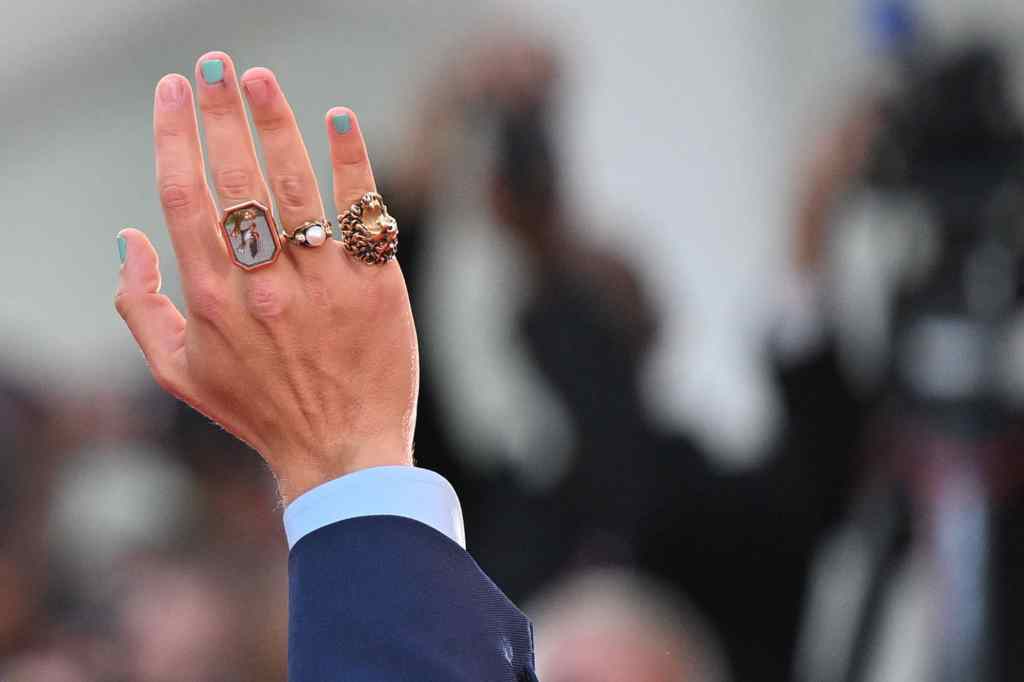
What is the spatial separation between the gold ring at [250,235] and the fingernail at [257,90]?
0.03 m

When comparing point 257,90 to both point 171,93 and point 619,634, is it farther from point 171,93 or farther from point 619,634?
point 619,634

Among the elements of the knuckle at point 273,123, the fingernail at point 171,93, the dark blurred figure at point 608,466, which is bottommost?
the dark blurred figure at point 608,466

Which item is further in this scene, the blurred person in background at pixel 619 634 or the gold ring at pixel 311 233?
the blurred person in background at pixel 619 634

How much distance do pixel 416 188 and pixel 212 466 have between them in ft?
1.07

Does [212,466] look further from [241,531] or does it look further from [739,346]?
[739,346]

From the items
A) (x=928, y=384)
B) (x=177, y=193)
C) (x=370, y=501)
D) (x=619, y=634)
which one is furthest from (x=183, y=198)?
(x=928, y=384)

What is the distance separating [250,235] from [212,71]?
50 mm

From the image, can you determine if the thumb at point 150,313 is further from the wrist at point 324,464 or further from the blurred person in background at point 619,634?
the blurred person in background at point 619,634

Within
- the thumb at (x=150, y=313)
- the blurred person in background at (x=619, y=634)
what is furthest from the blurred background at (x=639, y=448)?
the thumb at (x=150, y=313)

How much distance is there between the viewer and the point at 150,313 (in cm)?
46

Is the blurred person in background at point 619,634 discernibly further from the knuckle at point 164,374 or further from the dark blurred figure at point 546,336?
the knuckle at point 164,374

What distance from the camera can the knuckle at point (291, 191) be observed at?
0.42 metres

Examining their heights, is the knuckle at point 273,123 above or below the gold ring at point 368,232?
above

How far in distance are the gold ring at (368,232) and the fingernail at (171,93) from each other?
60 millimetres
